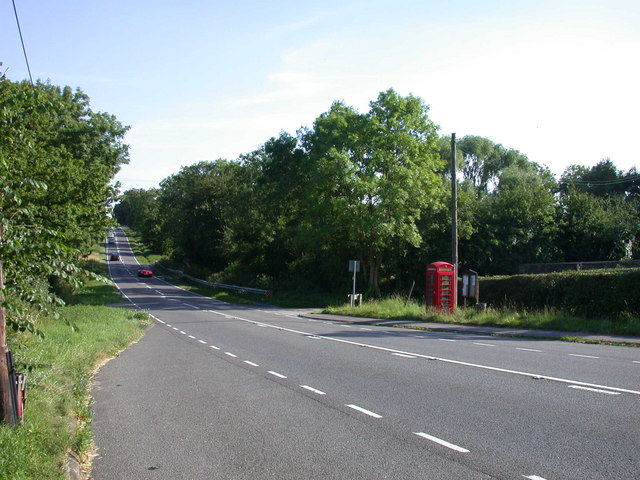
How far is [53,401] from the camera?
7.81m

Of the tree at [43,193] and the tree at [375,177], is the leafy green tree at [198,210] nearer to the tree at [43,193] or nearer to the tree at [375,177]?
the tree at [375,177]

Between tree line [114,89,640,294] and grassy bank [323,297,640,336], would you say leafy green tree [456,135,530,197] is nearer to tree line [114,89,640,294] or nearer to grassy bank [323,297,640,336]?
tree line [114,89,640,294]

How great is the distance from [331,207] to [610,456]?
32.8 metres

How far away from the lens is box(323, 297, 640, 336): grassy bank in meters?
18.2

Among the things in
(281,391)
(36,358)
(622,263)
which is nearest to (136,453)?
(281,391)

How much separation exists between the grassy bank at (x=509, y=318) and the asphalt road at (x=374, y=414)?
361 centimetres

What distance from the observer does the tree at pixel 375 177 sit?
37031 mm

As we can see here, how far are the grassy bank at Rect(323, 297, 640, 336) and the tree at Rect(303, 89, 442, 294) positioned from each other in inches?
336

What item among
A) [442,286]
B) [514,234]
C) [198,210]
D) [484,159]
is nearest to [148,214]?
[198,210]

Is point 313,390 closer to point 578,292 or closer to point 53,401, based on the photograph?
point 53,401

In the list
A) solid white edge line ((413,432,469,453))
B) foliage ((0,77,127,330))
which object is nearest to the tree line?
foliage ((0,77,127,330))

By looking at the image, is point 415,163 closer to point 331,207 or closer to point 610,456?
point 331,207

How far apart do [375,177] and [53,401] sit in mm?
31741

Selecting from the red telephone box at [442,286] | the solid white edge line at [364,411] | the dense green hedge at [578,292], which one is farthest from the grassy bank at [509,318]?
the solid white edge line at [364,411]
